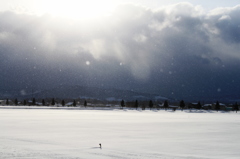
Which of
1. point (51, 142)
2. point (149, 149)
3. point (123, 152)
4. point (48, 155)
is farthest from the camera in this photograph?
point (51, 142)

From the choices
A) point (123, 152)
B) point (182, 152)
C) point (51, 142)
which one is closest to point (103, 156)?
point (123, 152)

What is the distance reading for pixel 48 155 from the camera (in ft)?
54.6

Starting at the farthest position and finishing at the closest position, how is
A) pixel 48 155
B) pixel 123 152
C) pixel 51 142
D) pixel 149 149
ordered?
1. pixel 51 142
2. pixel 149 149
3. pixel 123 152
4. pixel 48 155

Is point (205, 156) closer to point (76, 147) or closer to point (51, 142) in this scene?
point (76, 147)

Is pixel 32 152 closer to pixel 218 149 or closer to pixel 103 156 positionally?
pixel 103 156

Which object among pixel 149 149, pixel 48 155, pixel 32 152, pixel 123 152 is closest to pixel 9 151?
pixel 32 152

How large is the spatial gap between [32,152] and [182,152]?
26.2 ft

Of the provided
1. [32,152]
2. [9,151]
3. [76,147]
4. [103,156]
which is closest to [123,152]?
[103,156]

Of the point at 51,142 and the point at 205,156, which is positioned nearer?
the point at 205,156

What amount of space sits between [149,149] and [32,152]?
652 cm

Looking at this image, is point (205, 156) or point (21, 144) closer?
point (205, 156)

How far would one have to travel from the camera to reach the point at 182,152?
18.3 m

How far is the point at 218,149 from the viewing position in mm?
19672

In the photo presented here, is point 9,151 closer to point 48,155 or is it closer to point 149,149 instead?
point 48,155
